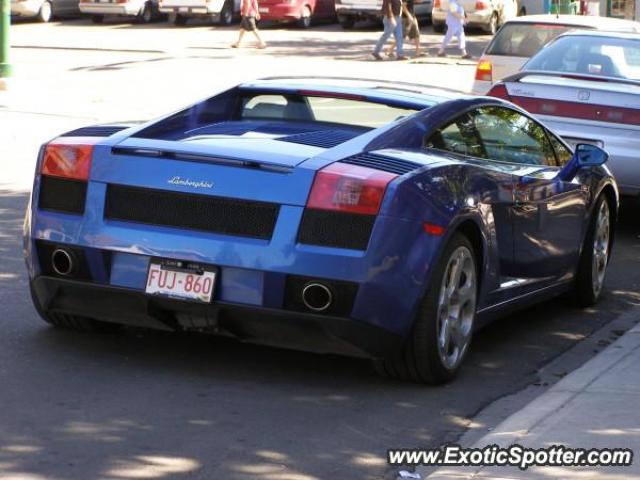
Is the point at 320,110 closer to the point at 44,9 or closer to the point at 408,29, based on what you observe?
the point at 408,29

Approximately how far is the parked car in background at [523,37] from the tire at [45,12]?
73.3 ft

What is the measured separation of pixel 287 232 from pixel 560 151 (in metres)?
2.96

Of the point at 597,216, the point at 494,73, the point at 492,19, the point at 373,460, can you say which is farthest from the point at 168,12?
the point at 373,460

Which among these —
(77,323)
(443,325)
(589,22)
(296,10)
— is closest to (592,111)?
(443,325)

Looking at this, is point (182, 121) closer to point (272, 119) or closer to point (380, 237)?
point (272, 119)

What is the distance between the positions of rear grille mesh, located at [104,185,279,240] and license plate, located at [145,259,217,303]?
182 millimetres

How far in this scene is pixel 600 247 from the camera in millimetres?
9195

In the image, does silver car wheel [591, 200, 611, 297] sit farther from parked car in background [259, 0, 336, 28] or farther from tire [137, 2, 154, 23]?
tire [137, 2, 154, 23]

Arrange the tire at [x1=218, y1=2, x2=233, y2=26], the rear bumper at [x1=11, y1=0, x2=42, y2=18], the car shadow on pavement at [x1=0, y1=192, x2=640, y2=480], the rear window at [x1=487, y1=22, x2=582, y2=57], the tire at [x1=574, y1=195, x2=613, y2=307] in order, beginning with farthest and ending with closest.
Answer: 1. the tire at [x1=218, y1=2, x2=233, y2=26]
2. the rear bumper at [x1=11, y1=0, x2=42, y2=18]
3. the rear window at [x1=487, y1=22, x2=582, y2=57]
4. the tire at [x1=574, y1=195, x2=613, y2=307]
5. the car shadow on pavement at [x1=0, y1=192, x2=640, y2=480]

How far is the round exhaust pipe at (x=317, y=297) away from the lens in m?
6.37

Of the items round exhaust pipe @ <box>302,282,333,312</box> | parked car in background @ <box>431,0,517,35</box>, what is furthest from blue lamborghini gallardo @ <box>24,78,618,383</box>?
parked car in background @ <box>431,0,517,35</box>

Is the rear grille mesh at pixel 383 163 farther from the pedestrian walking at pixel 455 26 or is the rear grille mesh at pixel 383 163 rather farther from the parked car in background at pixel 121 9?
the parked car in background at pixel 121 9

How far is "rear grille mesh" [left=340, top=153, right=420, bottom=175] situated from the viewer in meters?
6.52

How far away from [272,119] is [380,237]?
160 centimetres
